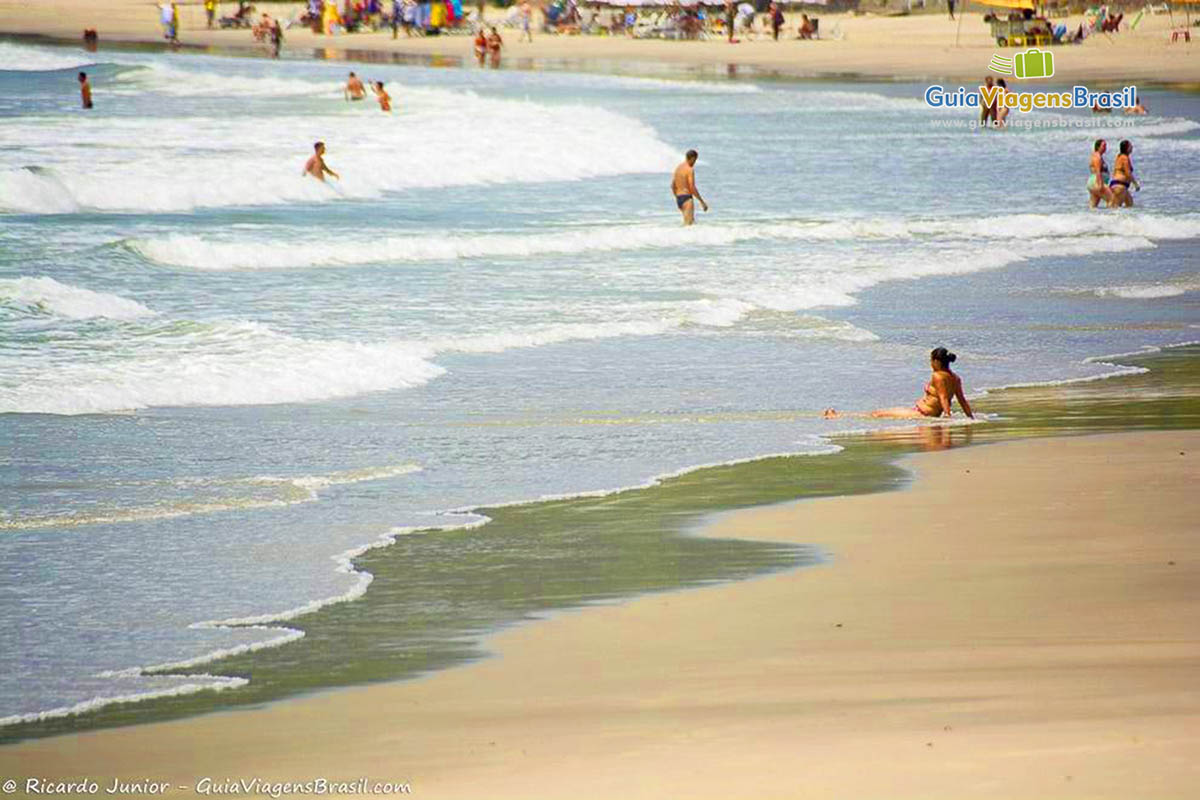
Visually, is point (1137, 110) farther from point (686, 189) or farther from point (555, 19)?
point (555, 19)

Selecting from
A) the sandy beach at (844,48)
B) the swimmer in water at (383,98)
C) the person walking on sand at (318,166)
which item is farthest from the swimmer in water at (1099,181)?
the sandy beach at (844,48)

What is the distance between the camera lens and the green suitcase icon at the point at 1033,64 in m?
60.3

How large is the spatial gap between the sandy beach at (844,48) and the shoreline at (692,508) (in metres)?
45.5

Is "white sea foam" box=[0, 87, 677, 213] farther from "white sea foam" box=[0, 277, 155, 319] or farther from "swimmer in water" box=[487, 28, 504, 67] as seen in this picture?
"swimmer in water" box=[487, 28, 504, 67]

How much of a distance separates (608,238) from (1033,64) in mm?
41057

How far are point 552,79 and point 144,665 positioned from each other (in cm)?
5316

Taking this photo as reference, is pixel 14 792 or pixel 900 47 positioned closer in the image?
pixel 14 792

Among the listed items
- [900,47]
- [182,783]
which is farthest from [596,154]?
[900,47]

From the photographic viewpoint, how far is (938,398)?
12.4 meters

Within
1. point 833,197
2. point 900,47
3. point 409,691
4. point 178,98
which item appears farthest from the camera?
point 900,47

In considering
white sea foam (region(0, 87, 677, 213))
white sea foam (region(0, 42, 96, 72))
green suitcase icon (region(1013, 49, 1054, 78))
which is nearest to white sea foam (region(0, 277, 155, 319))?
white sea foam (region(0, 87, 677, 213))

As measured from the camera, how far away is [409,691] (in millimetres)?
6449

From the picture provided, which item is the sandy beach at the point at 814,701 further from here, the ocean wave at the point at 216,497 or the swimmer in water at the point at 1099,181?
the swimmer in water at the point at 1099,181

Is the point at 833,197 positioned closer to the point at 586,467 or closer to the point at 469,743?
the point at 586,467
